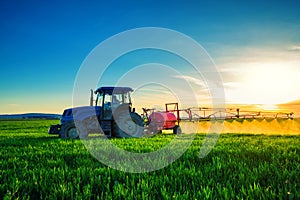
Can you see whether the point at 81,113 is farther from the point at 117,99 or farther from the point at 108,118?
the point at 117,99

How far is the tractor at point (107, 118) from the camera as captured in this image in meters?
13.4

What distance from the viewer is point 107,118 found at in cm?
1355

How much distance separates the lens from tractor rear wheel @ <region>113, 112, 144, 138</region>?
45.3 feet

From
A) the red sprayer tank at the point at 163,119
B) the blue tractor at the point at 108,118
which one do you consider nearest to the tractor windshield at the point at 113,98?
the blue tractor at the point at 108,118

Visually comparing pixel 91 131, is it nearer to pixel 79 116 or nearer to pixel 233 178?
pixel 79 116

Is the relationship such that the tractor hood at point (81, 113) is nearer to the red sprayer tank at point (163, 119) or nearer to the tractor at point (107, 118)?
the tractor at point (107, 118)

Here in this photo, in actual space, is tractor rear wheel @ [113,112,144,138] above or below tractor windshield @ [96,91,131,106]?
below

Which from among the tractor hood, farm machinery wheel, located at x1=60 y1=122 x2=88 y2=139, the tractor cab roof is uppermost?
the tractor cab roof

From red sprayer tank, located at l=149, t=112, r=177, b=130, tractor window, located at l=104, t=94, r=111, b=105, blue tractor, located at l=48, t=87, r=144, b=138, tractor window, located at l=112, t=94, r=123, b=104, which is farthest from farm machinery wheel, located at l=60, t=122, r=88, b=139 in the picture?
red sprayer tank, located at l=149, t=112, r=177, b=130

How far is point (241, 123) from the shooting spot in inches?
1120

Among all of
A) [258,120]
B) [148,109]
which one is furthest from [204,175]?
[258,120]

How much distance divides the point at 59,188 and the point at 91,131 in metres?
9.96

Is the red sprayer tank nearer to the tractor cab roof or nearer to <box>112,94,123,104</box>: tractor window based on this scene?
<box>112,94,123,104</box>: tractor window

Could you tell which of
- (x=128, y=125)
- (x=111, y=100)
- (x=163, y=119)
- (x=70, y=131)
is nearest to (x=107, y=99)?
(x=111, y=100)
